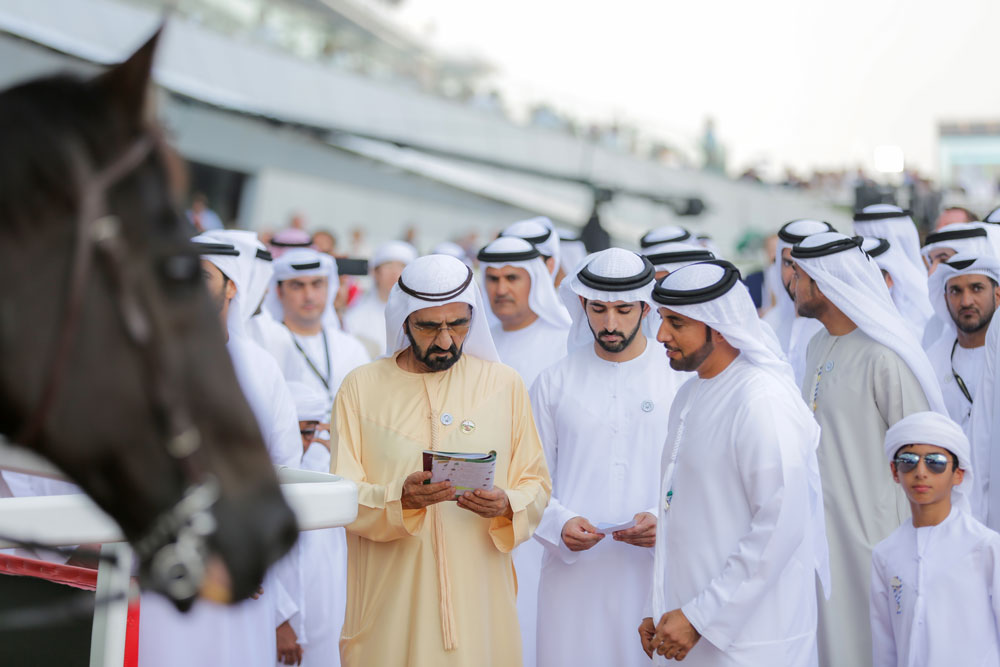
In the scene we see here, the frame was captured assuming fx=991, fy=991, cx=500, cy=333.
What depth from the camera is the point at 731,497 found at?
11.0ft

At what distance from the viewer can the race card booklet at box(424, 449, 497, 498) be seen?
316cm

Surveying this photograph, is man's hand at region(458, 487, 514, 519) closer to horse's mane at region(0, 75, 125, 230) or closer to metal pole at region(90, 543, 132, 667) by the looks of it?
metal pole at region(90, 543, 132, 667)

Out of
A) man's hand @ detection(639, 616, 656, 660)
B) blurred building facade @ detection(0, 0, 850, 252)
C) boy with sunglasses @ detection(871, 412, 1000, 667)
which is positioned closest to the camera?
man's hand @ detection(639, 616, 656, 660)

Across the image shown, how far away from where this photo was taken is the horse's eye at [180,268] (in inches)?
51.8

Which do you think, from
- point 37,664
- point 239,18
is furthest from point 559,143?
point 37,664

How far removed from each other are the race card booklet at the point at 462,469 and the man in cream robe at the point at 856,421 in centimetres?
196

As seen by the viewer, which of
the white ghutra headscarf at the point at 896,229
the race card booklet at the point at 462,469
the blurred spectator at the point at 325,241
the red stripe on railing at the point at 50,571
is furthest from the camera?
the blurred spectator at the point at 325,241

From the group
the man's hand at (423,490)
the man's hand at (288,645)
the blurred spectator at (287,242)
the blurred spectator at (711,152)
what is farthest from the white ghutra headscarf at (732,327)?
the blurred spectator at (711,152)

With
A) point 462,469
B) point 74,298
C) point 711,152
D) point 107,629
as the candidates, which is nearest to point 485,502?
point 462,469

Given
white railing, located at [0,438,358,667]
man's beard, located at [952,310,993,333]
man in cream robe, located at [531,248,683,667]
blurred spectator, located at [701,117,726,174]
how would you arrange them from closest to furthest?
1. white railing, located at [0,438,358,667]
2. man in cream robe, located at [531,248,683,667]
3. man's beard, located at [952,310,993,333]
4. blurred spectator, located at [701,117,726,174]

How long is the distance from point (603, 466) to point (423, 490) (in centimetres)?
118

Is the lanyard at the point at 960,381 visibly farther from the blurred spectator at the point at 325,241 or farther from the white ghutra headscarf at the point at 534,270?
the blurred spectator at the point at 325,241

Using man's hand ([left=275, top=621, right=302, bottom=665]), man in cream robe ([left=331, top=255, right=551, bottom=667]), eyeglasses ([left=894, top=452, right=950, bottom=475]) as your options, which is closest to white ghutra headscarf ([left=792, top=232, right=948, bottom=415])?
eyeglasses ([left=894, top=452, right=950, bottom=475])

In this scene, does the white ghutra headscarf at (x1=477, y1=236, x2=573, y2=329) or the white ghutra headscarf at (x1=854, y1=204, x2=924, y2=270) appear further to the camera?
the white ghutra headscarf at (x1=854, y1=204, x2=924, y2=270)
